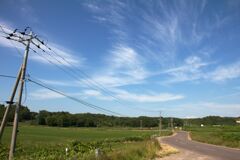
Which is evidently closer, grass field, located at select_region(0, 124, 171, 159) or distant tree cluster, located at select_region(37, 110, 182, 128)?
grass field, located at select_region(0, 124, 171, 159)

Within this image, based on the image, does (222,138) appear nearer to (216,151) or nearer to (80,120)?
(216,151)

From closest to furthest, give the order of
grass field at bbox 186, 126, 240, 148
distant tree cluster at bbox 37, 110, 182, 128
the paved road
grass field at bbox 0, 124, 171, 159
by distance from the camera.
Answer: grass field at bbox 0, 124, 171, 159
the paved road
grass field at bbox 186, 126, 240, 148
distant tree cluster at bbox 37, 110, 182, 128

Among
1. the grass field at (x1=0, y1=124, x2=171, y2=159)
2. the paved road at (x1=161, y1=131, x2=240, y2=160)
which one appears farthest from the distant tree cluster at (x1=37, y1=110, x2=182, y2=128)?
the paved road at (x1=161, y1=131, x2=240, y2=160)

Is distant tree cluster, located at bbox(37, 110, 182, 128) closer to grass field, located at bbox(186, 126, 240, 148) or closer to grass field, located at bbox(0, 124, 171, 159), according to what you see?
grass field, located at bbox(186, 126, 240, 148)

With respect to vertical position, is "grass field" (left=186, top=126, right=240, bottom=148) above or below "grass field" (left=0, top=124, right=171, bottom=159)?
above

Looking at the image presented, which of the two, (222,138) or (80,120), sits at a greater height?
(80,120)

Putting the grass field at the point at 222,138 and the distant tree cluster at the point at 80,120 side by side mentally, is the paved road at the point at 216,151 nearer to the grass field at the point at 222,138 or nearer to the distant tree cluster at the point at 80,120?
the grass field at the point at 222,138

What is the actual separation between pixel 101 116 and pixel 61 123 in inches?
1523

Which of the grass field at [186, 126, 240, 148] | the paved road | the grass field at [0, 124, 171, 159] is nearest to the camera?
the grass field at [0, 124, 171, 159]

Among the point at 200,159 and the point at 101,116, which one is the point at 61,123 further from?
the point at 200,159

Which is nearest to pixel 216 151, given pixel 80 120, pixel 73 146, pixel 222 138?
pixel 73 146

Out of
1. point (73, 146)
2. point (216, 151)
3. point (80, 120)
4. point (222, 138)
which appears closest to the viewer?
point (216, 151)

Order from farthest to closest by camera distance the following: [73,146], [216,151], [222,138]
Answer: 1. [222,138]
2. [73,146]
3. [216,151]

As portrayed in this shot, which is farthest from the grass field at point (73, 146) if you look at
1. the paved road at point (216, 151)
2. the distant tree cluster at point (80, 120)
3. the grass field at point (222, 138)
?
the distant tree cluster at point (80, 120)
